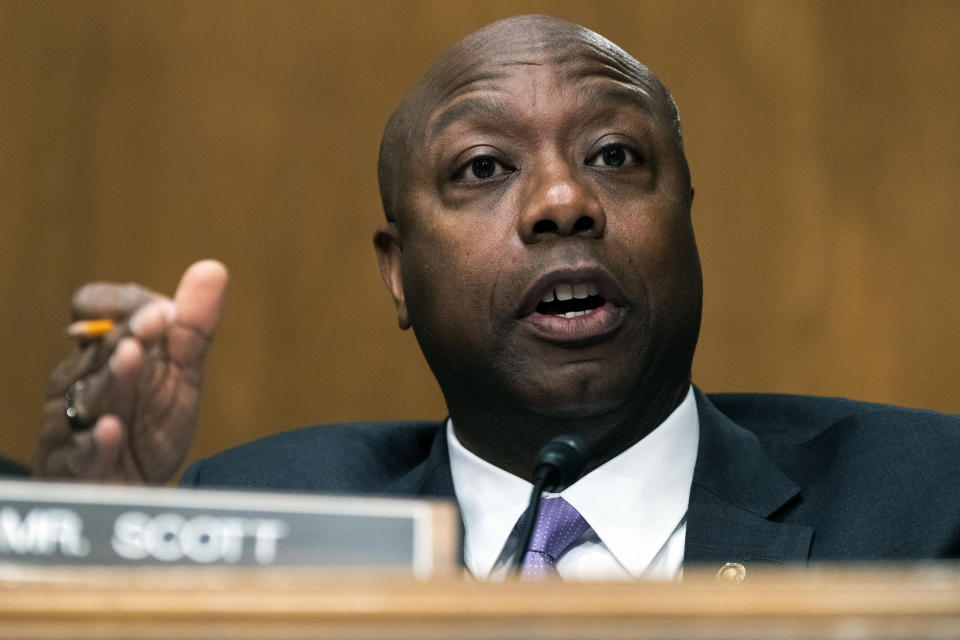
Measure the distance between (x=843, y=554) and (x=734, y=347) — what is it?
1013mm

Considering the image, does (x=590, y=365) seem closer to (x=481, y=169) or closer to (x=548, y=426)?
(x=548, y=426)

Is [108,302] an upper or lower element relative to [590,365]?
upper

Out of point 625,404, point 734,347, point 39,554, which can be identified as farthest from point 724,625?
point 734,347

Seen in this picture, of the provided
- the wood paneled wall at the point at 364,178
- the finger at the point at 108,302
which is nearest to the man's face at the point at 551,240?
the finger at the point at 108,302

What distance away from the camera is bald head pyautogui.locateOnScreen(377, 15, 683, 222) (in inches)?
62.2

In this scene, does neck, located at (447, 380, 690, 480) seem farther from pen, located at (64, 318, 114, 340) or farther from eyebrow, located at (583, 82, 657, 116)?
pen, located at (64, 318, 114, 340)

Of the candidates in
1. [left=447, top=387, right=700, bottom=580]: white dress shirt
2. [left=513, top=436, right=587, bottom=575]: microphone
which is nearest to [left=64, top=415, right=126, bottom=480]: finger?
[left=513, top=436, right=587, bottom=575]: microphone

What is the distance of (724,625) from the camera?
1.80 ft

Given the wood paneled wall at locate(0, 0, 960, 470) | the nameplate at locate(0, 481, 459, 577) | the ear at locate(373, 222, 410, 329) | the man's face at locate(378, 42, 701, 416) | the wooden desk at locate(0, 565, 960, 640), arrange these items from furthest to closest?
the wood paneled wall at locate(0, 0, 960, 470), the ear at locate(373, 222, 410, 329), the man's face at locate(378, 42, 701, 416), the nameplate at locate(0, 481, 459, 577), the wooden desk at locate(0, 565, 960, 640)

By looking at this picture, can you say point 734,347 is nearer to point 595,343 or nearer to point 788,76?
point 788,76

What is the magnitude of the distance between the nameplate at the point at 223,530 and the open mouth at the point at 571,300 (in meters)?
0.77

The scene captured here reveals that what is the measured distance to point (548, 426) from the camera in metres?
1.49

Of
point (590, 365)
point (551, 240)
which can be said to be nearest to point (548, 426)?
point (590, 365)

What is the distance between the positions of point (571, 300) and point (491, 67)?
1.14ft
